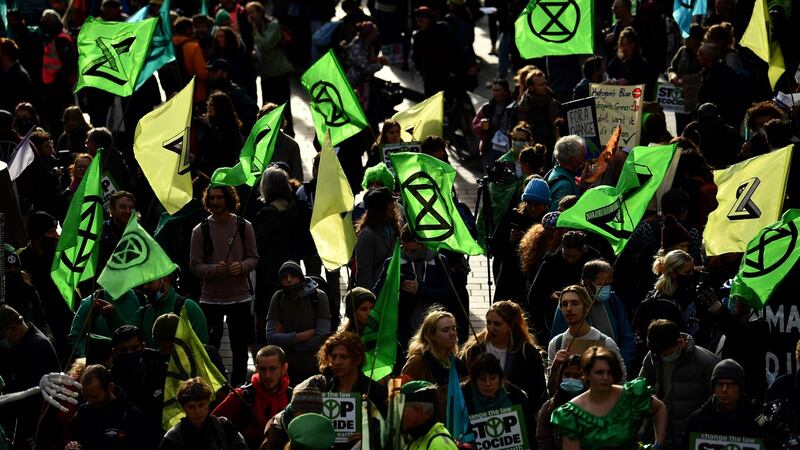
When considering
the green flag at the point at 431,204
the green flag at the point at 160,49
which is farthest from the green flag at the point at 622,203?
the green flag at the point at 160,49

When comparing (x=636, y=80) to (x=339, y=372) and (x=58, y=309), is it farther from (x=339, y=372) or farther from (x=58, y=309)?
(x=339, y=372)

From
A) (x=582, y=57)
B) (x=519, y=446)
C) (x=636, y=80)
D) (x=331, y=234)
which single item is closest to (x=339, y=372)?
(x=519, y=446)

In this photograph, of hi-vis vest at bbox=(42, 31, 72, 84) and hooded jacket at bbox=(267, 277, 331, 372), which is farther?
hi-vis vest at bbox=(42, 31, 72, 84)

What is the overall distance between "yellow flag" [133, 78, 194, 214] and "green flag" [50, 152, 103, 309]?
36.1 inches

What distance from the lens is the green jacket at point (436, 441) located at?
1015 cm

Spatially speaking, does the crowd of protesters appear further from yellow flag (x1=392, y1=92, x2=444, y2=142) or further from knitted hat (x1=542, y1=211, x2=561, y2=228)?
yellow flag (x1=392, y1=92, x2=444, y2=142)

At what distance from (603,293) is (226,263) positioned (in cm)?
327

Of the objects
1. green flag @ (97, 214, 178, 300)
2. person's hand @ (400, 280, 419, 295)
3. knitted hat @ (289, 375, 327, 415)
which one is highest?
green flag @ (97, 214, 178, 300)

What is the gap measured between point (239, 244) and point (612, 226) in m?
3.02

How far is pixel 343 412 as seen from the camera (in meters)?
11.1

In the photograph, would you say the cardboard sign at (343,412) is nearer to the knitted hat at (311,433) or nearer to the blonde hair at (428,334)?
the blonde hair at (428,334)

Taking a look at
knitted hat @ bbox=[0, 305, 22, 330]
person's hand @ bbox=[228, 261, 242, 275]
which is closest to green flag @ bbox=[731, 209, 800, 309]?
person's hand @ bbox=[228, 261, 242, 275]

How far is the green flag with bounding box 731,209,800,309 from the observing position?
11969 mm

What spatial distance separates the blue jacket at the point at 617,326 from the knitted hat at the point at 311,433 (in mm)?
2783
